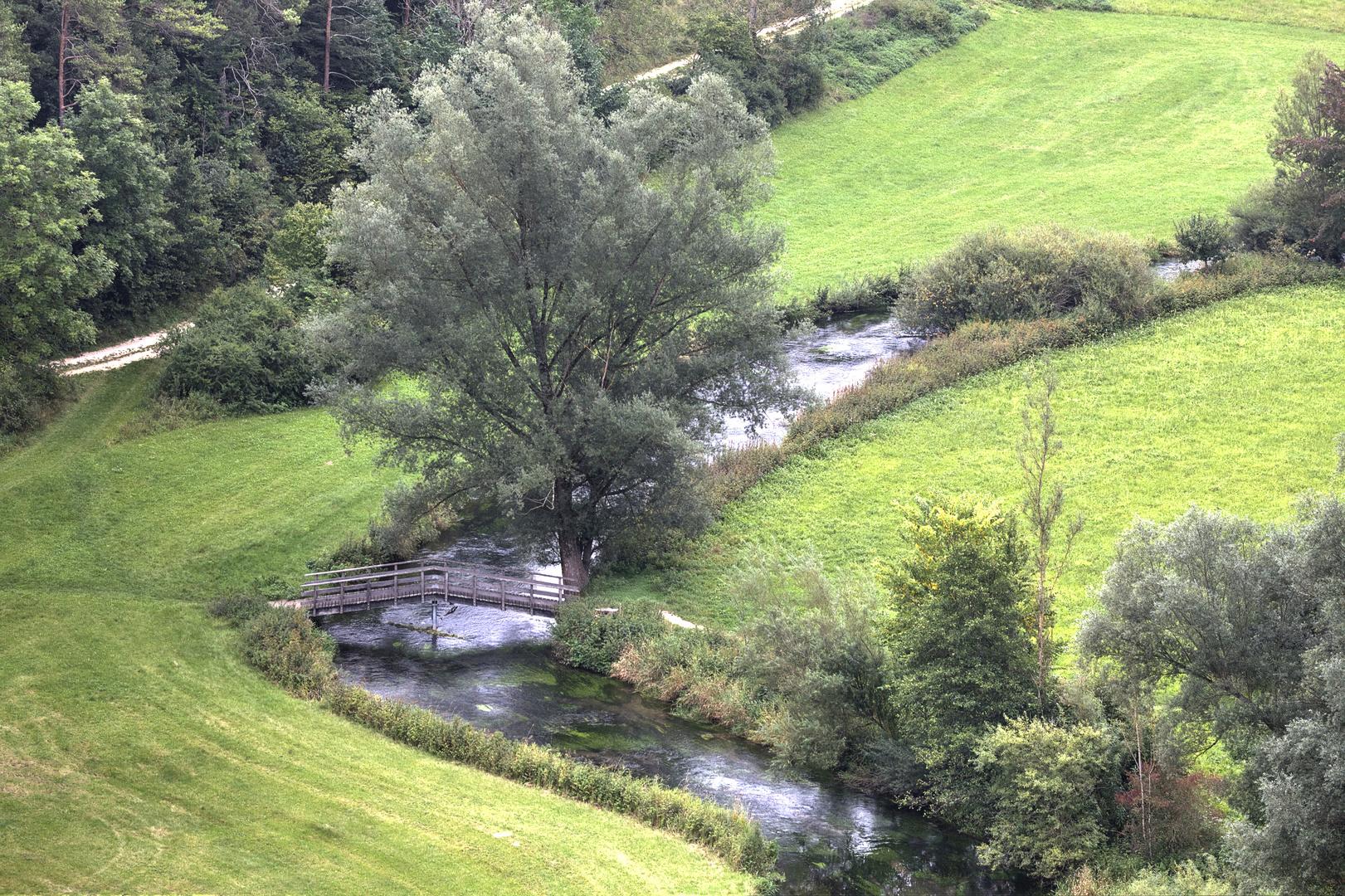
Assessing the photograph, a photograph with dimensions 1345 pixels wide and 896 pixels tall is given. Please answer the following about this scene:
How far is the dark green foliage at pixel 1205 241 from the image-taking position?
54594 mm

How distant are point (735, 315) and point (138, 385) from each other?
2764 cm

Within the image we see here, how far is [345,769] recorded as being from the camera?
25.0 m

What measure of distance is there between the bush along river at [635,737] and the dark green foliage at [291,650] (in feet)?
3.05

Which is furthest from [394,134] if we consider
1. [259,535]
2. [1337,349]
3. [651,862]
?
[1337,349]

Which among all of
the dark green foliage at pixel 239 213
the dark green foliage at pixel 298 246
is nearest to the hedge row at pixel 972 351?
the dark green foliage at pixel 298 246

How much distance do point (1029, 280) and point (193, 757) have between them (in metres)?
41.3

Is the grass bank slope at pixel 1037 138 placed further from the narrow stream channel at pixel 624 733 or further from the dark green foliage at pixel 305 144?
the narrow stream channel at pixel 624 733

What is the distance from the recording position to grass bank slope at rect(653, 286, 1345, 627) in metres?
36.1

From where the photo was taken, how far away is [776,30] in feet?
255

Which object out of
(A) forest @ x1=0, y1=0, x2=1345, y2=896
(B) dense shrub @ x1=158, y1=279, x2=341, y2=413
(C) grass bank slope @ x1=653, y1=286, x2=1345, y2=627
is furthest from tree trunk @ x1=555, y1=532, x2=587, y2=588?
(B) dense shrub @ x1=158, y1=279, x2=341, y2=413

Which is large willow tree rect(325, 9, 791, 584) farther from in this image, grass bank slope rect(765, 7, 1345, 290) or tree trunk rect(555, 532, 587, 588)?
grass bank slope rect(765, 7, 1345, 290)

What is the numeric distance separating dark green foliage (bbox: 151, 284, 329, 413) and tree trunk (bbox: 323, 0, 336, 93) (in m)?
19.7

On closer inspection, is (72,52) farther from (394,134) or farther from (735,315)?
(735,315)

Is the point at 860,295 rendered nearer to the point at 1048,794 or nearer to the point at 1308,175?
the point at 1308,175
